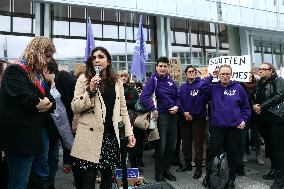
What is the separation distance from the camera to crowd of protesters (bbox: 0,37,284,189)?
9.84 feet

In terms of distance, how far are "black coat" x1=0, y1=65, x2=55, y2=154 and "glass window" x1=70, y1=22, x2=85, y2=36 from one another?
972 cm

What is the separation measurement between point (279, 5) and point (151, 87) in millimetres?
→ 15859

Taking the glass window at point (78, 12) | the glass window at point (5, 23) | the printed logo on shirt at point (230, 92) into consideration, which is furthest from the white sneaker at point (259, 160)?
the glass window at point (5, 23)

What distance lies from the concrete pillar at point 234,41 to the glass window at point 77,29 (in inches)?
329

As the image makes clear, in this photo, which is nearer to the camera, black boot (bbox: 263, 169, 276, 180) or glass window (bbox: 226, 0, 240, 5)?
black boot (bbox: 263, 169, 276, 180)

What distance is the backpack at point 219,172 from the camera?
5.08m

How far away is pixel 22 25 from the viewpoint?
11.5 meters

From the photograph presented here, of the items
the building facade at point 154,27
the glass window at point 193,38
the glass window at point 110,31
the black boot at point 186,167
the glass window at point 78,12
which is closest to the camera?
the black boot at point 186,167

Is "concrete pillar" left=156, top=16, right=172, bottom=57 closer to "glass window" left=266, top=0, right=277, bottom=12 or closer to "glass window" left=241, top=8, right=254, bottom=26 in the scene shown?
"glass window" left=241, top=8, right=254, bottom=26

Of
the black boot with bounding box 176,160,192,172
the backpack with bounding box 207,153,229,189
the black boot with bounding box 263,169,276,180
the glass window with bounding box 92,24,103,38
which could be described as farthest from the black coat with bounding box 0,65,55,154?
the glass window with bounding box 92,24,103,38

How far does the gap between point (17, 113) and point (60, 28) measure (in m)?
9.90

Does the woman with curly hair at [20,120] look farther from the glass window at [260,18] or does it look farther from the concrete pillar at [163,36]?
the glass window at [260,18]

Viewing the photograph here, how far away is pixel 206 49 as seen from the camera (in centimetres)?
1664

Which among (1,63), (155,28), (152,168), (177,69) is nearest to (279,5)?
(155,28)
